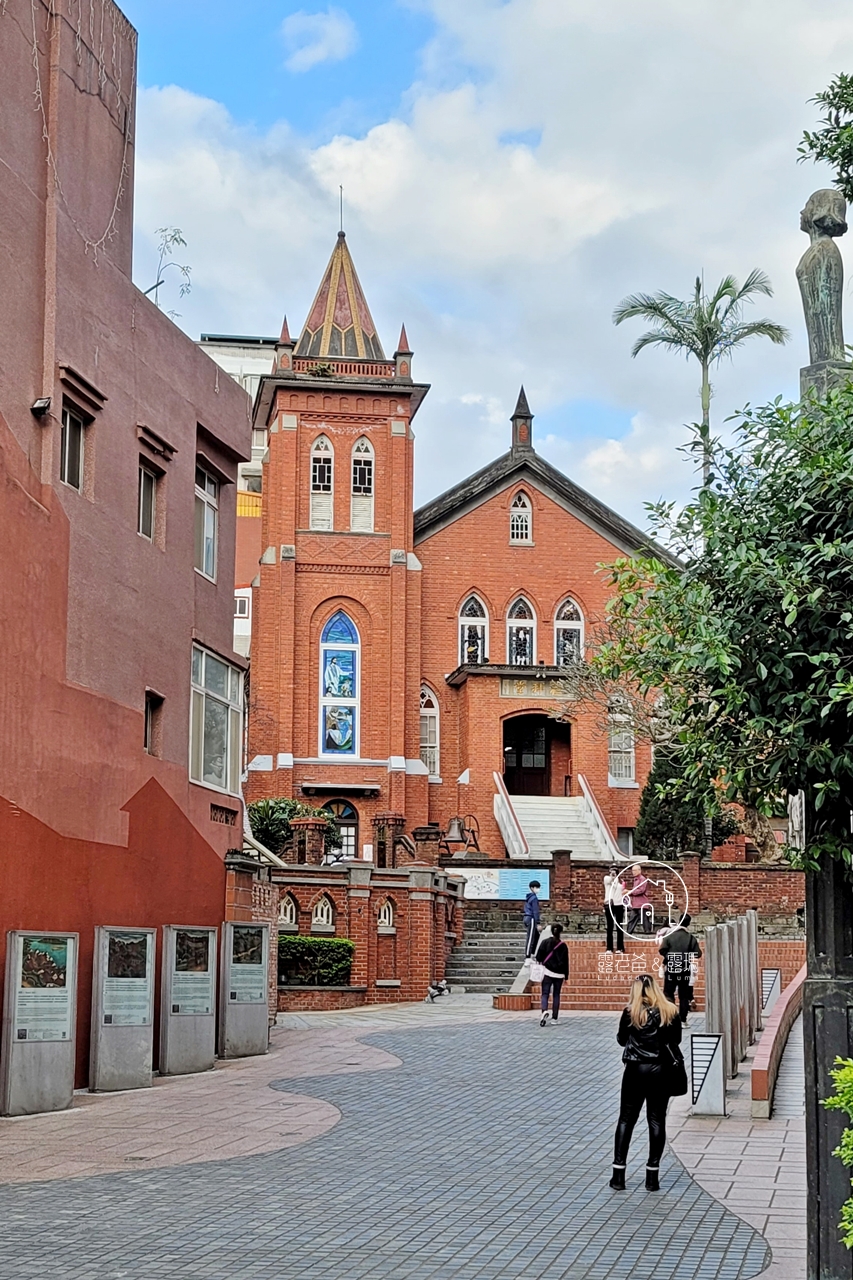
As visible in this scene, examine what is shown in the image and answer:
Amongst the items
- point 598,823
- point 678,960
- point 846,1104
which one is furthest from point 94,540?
point 598,823

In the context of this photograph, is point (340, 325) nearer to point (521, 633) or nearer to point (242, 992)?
point (521, 633)

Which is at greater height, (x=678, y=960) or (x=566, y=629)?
(x=566, y=629)

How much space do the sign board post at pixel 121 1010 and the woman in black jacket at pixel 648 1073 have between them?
6657 millimetres

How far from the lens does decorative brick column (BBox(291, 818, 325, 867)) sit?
3241 centimetres

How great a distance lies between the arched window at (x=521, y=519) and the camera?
4556 centimetres

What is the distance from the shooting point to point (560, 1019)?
24094mm

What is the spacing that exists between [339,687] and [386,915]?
48.8 feet

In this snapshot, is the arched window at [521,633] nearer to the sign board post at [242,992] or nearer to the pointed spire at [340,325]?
the pointed spire at [340,325]

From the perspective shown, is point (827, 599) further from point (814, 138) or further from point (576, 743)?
point (576, 743)

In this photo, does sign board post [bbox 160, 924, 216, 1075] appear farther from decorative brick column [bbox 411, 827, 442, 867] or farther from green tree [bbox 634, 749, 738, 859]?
green tree [bbox 634, 749, 738, 859]

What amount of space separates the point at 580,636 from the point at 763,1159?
3272 cm

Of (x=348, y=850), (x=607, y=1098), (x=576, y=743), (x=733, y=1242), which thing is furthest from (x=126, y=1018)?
(x=576, y=743)

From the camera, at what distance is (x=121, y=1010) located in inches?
642

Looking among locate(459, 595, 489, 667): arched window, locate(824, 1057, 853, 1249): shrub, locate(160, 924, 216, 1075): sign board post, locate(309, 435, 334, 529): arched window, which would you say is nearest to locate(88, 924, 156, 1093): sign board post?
locate(160, 924, 216, 1075): sign board post
